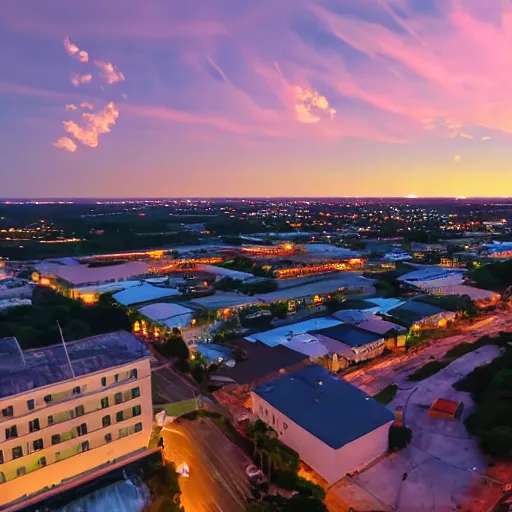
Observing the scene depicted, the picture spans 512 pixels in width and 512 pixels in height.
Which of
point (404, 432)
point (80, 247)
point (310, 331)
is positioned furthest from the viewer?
point (80, 247)

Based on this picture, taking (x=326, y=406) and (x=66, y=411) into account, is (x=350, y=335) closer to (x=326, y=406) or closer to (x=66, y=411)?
(x=326, y=406)

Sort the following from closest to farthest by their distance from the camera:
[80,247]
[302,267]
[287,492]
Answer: [287,492] → [302,267] → [80,247]

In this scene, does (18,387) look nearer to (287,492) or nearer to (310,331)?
(287,492)

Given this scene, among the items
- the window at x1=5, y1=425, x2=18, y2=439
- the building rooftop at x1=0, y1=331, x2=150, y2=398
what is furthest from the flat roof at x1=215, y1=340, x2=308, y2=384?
the window at x1=5, y1=425, x2=18, y2=439

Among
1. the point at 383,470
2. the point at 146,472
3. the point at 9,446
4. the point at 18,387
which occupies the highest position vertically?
the point at 18,387

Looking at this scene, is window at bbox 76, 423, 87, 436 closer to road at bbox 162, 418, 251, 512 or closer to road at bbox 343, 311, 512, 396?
road at bbox 162, 418, 251, 512

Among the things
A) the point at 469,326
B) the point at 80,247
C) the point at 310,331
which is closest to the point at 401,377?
the point at 310,331

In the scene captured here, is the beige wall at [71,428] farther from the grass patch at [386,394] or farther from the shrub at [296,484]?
the grass patch at [386,394]
